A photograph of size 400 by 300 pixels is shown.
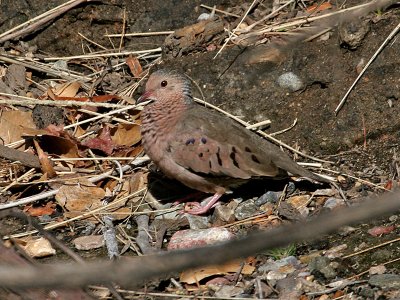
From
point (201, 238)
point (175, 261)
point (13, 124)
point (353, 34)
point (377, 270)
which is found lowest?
point (201, 238)

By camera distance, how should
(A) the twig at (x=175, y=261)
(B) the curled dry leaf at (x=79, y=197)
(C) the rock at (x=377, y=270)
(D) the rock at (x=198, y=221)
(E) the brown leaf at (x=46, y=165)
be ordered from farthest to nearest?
(E) the brown leaf at (x=46, y=165) < (B) the curled dry leaf at (x=79, y=197) < (D) the rock at (x=198, y=221) < (C) the rock at (x=377, y=270) < (A) the twig at (x=175, y=261)

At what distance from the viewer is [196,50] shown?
5.79 meters

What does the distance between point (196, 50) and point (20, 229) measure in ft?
6.28

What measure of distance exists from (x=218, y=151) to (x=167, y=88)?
0.68 meters

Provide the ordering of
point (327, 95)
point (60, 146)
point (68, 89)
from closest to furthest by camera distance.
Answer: point (327, 95) < point (60, 146) < point (68, 89)

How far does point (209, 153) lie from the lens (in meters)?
4.70

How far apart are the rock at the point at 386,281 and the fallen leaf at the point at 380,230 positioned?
49 cm

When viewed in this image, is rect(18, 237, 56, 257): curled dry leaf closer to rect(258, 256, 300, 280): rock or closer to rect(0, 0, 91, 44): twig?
rect(258, 256, 300, 280): rock

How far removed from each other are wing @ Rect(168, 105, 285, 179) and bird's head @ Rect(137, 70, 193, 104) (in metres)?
0.33

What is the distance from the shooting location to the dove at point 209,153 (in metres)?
4.69

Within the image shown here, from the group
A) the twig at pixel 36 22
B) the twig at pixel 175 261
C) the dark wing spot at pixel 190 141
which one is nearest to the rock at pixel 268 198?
the dark wing spot at pixel 190 141

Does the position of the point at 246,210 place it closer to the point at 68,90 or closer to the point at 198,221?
the point at 198,221

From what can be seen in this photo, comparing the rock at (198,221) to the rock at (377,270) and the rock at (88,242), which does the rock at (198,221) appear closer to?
the rock at (88,242)

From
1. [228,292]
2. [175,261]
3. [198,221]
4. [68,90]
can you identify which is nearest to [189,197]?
[198,221]
